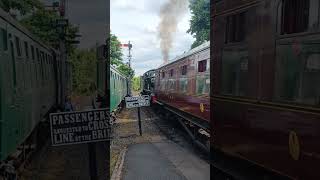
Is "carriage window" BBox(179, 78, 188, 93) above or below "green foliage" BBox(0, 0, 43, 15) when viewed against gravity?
below

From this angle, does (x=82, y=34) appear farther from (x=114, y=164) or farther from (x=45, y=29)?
(x=45, y=29)

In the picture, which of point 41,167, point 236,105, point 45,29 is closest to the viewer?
point 236,105

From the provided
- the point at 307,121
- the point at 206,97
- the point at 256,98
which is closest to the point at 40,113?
the point at 206,97

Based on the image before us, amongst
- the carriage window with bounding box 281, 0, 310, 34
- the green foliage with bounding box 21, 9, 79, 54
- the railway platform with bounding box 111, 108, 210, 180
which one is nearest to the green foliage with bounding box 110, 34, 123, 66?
the green foliage with bounding box 21, 9, 79, 54

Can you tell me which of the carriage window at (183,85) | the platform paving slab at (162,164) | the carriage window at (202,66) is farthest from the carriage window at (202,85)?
the carriage window at (183,85)

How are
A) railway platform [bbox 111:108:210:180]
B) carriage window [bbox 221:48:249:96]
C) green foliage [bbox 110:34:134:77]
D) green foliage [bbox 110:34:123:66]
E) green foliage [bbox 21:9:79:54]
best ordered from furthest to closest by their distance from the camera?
green foliage [bbox 21:9:79:54], railway platform [bbox 111:108:210:180], green foliage [bbox 110:34:134:77], green foliage [bbox 110:34:123:66], carriage window [bbox 221:48:249:96]

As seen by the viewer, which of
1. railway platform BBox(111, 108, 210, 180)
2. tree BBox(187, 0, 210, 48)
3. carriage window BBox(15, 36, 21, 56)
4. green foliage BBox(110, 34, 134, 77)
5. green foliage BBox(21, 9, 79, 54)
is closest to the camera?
tree BBox(187, 0, 210, 48)

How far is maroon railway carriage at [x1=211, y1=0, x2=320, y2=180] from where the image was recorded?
11.0 feet

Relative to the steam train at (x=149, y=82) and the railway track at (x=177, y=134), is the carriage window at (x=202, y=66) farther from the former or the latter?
the steam train at (x=149, y=82)

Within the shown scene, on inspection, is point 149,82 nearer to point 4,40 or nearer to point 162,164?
point 162,164

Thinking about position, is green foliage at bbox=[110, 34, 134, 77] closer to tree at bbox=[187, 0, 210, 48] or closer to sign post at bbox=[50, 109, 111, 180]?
tree at bbox=[187, 0, 210, 48]

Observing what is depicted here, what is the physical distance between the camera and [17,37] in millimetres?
8297

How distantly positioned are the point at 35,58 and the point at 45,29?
668 cm

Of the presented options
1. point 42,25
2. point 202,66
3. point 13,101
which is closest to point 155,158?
point 202,66
